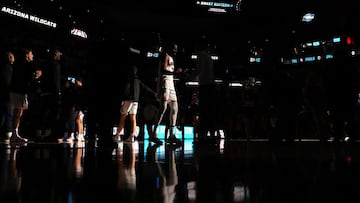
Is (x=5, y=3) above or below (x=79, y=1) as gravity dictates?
below

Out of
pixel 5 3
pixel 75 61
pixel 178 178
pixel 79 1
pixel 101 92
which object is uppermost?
pixel 79 1

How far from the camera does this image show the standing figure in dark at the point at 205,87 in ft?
21.7

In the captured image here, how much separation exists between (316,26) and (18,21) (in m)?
13.3

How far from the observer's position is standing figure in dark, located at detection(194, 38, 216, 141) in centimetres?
662

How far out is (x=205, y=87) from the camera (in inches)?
263

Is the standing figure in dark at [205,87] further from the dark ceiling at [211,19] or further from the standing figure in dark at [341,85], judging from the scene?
the dark ceiling at [211,19]

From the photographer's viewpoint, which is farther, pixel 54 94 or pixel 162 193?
pixel 54 94

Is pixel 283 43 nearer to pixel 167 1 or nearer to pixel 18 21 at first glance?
pixel 167 1

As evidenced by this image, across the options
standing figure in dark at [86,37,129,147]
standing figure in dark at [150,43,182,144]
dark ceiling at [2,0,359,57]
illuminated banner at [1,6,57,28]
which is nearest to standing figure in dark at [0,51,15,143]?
standing figure in dark at [86,37,129,147]

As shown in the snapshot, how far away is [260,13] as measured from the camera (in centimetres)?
1838

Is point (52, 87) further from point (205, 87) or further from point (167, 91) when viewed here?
point (205, 87)

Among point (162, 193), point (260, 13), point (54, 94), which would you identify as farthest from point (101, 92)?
point (260, 13)

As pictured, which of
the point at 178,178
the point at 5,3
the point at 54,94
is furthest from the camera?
the point at 5,3

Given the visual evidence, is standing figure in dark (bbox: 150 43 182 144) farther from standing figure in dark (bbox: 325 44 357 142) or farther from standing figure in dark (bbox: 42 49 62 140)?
standing figure in dark (bbox: 325 44 357 142)
